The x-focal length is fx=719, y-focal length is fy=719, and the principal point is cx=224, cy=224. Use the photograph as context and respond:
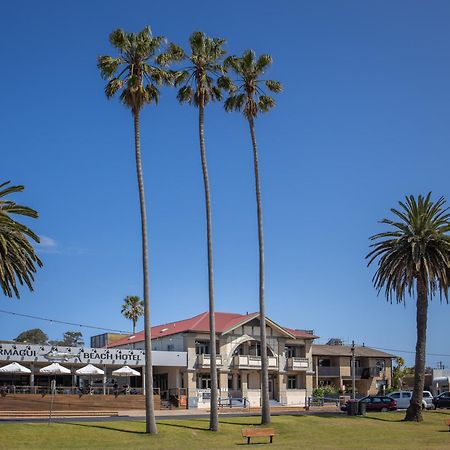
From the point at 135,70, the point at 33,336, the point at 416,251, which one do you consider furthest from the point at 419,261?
the point at 33,336

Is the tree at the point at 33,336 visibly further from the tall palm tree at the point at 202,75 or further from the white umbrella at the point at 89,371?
the tall palm tree at the point at 202,75

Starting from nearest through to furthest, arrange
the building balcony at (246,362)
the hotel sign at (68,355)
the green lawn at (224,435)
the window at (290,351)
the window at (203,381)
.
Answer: the green lawn at (224,435)
the hotel sign at (68,355)
the window at (203,381)
the building balcony at (246,362)
the window at (290,351)

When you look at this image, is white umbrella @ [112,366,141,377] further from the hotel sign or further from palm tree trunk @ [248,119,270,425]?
palm tree trunk @ [248,119,270,425]

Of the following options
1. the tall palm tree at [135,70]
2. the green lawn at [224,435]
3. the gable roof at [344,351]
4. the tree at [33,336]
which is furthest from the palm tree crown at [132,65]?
the tree at [33,336]

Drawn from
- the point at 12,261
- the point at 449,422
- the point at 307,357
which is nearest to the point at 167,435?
the point at 12,261

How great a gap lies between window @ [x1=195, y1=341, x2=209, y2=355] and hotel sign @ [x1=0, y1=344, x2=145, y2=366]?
6.34m

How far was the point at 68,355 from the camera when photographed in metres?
54.1

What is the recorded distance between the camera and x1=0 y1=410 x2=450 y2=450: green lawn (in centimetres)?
3456

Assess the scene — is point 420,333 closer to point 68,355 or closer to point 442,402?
point 442,402

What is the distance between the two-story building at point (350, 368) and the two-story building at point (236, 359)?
10.6 meters

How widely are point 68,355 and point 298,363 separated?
2871cm

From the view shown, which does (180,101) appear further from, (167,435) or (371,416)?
(371,416)

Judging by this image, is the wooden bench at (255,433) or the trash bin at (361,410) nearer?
the wooden bench at (255,433)

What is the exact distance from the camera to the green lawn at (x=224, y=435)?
1361 inches
